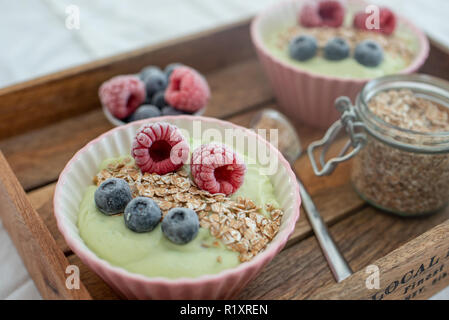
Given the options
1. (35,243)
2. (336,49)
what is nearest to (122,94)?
(35,243)

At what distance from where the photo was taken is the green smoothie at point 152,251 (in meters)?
0.74

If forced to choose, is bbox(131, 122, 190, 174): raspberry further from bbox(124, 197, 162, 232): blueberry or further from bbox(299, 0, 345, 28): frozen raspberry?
bbox(299, 0, 345, 28): frozen raspberry

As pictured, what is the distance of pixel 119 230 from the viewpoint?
2.58 feet

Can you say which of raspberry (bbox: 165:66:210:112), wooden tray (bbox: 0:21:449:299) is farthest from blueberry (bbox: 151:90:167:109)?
wooden tray (bbox: 0:21:449:299)

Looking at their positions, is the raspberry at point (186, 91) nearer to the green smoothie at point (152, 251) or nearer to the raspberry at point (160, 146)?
the raspberry at point (160, 146)

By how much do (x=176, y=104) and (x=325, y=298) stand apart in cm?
67

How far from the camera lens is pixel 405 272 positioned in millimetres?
780

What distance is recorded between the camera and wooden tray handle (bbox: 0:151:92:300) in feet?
2.40

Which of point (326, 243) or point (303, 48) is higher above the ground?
point (303, 48)

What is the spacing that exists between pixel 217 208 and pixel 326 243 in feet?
1.04

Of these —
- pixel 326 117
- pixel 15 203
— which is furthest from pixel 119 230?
pixel 326 117

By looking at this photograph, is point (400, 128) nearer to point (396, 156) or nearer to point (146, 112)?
point (396, 156)

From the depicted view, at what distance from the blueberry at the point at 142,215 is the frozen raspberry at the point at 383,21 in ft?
3.28
